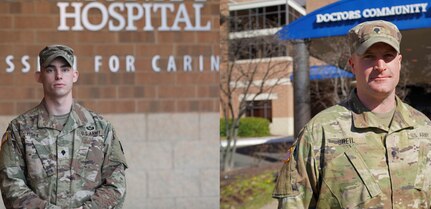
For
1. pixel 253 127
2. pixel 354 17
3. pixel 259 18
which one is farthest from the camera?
pixel 253 127

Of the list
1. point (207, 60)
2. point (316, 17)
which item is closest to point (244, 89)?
point (316, 17)

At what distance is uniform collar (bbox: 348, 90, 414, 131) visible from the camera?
2.32 m

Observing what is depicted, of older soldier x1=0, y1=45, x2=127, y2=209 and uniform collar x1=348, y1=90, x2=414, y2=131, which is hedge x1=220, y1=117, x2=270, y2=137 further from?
Answer: uniform collar x1=348, y1=90, x2=414, y2=131

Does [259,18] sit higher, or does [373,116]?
[259,18]

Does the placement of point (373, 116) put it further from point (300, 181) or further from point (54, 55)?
point (54, 55)

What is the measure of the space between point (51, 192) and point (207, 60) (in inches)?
108

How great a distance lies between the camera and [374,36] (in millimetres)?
2254

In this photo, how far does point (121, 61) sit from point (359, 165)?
3.49 m

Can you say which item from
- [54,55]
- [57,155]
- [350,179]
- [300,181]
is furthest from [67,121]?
[350,179]

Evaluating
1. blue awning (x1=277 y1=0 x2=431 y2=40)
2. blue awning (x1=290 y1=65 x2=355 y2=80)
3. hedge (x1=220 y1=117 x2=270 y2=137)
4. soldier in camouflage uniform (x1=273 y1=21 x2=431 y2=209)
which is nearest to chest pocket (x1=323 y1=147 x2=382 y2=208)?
soldier in camouflage uniform (x1=273 y1=21 x2=431 y2=209)

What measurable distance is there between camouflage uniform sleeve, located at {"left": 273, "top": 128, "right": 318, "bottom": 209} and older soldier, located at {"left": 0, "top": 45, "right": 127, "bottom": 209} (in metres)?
1.11

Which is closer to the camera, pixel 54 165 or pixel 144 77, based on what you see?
pixel 54 165

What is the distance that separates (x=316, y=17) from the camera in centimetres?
1072

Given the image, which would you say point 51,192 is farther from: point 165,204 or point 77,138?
point 165,204
